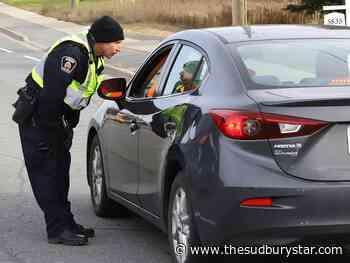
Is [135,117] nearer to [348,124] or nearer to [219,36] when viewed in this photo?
[219,36]

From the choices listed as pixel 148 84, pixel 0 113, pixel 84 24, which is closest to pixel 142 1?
pixel 84 24

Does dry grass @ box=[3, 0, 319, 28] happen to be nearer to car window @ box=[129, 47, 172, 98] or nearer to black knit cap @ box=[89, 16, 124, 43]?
car window @ box=[129, 47, 172, 98]

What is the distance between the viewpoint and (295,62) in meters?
6.14

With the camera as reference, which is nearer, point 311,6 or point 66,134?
point 66,134

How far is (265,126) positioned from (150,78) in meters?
2.06

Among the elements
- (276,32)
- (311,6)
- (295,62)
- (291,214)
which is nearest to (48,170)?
(276,32)

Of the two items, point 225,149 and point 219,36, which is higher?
point 219,36

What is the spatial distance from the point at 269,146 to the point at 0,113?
1098 centimetres

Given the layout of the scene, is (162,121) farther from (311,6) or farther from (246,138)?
(311,6)

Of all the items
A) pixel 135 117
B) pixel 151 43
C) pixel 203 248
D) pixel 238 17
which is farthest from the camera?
pixel 151 43

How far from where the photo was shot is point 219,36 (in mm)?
6418

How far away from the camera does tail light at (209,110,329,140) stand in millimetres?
5383

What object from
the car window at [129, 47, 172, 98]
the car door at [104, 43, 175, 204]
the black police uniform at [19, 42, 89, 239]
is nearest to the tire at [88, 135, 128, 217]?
the car door at [104, 43, 175, 204]

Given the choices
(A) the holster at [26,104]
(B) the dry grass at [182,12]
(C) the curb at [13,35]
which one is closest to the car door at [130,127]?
(A) the holster at [26,104]
